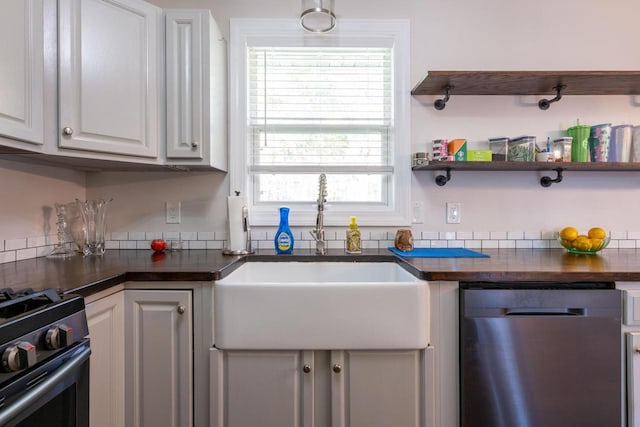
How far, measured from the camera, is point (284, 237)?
177 cm

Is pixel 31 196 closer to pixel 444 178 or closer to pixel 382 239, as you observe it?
pixel 382 239

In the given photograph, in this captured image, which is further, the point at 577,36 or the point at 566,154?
the point at 577,36

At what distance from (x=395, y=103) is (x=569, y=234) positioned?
1.19m

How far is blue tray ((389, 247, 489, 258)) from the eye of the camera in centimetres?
165

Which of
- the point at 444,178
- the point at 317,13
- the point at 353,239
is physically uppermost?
the point at 317,13

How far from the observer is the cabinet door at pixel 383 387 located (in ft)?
4.17

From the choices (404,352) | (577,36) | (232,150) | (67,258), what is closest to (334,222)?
(232,150)

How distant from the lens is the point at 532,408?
4.04 ft

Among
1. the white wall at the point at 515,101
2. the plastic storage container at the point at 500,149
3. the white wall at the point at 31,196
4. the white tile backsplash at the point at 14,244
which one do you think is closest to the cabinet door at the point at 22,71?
the white wall at the point at 31,196

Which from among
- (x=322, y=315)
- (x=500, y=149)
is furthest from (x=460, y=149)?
(x=322, y=315)

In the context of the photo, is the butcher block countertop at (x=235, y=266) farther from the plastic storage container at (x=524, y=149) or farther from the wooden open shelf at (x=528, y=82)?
the wooden open shelf at (x=528, y=82)

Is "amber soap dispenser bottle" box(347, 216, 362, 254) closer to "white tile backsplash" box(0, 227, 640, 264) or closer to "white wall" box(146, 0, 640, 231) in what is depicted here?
"white tile backsplash" box(0, 227, 640, 264)

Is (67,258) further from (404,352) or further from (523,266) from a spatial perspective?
(523,266)

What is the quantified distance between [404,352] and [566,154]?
4.69 ft
